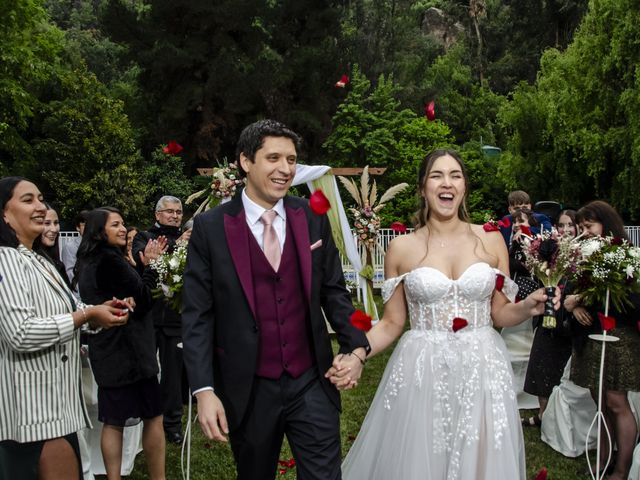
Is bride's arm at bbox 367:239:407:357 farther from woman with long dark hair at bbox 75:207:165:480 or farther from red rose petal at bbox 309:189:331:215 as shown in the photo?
woman with long dark hair at bbox 75:207:165:480

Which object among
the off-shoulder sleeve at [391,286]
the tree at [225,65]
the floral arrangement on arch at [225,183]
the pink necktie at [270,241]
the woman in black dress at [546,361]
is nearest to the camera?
the pink necktie at [270,241]

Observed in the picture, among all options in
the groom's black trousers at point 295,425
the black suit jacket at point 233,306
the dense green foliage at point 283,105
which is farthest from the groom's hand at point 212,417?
the dense green foliage at point 283,105

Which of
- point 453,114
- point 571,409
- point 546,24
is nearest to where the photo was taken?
point 571,409

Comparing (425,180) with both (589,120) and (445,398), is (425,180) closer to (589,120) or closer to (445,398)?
(445,398)

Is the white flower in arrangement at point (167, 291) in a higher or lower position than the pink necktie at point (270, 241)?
lower

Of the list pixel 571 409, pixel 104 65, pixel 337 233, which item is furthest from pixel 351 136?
pixel 571 409

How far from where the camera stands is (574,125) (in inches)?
852

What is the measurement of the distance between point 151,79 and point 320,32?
7.96m

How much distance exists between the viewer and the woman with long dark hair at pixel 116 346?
14.5ft

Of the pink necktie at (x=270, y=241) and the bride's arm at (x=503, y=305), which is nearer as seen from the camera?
the pink necktie at (x=270, y=241)

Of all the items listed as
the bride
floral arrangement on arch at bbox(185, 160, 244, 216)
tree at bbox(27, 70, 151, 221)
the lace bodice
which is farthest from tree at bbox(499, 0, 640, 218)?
the lace bodice

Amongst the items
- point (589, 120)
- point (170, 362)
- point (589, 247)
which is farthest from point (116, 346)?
point (589, 120)

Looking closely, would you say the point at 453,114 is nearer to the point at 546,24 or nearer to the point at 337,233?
the point at 546,24

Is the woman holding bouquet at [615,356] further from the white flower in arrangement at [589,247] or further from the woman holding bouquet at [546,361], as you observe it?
the woman holding bouquet at [546,361]
